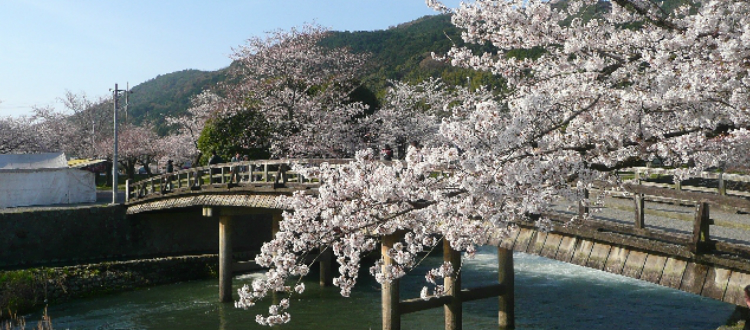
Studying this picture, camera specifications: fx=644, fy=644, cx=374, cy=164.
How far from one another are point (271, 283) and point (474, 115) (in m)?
3.03

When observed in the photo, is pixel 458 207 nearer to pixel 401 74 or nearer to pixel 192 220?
pixel 192 220

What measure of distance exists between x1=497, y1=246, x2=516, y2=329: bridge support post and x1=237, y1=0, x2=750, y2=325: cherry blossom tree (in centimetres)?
616

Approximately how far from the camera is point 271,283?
729 centimetres

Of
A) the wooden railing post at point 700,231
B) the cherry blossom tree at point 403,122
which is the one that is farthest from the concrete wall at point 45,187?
the wooden railing post at point 700,231

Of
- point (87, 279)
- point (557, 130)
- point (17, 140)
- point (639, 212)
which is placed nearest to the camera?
point (557, 130)

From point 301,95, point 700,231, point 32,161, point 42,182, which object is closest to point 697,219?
point 700,231

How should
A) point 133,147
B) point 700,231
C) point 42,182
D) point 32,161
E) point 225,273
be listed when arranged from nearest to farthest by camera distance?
point 700,231, point 225,273, point 42,182, point 32,161, point 133,147

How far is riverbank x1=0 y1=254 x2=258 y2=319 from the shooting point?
61.3 feet

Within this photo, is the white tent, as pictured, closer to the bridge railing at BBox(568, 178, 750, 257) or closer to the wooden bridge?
the wooden bridge

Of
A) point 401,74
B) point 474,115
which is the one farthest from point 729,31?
point 401,74

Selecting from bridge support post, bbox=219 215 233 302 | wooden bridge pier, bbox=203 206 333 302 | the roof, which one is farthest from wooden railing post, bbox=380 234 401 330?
the roof

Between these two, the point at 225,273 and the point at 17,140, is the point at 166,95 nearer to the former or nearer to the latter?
the point at 17,140

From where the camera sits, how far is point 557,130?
23.5ft

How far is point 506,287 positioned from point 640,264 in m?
5.83
